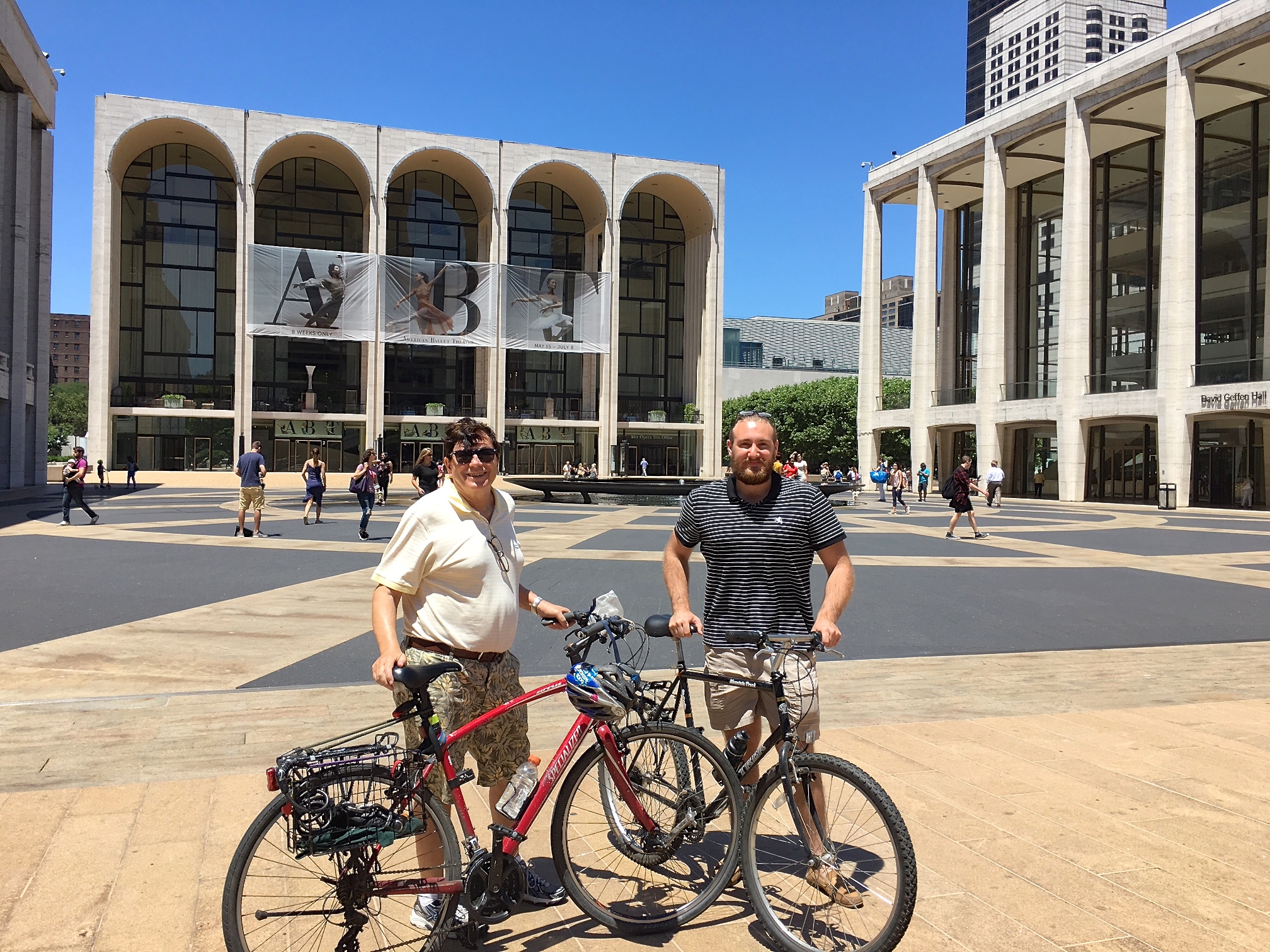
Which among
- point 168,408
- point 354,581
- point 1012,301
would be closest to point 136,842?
point 354,581

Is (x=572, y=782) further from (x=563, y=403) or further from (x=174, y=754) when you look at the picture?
(x=563, y=403)

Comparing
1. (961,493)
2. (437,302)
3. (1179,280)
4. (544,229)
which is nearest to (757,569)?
(961,493)

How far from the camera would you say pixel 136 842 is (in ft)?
13.3

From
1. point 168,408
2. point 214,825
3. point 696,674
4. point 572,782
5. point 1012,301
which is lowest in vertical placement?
point 214,825

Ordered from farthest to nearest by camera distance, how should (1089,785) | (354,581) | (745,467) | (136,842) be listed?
(354,581)
(1089,785)
(136,842)
(745,467)

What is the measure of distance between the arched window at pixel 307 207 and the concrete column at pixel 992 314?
39.4 metres

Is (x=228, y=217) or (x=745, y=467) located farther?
(x=228, y=217)

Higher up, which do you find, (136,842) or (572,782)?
(572,782)

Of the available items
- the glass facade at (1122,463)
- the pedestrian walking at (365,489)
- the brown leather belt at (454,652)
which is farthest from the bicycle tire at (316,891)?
the glass facade at (1122,463)

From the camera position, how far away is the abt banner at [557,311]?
185 ft

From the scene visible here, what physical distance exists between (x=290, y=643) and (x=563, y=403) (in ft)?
197

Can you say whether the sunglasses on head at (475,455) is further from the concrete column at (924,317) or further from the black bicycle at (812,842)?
the concrete column at (924,317)

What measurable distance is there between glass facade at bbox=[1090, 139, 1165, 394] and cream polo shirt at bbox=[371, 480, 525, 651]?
47.8 metres

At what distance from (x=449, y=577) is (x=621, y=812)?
3.55 ft
